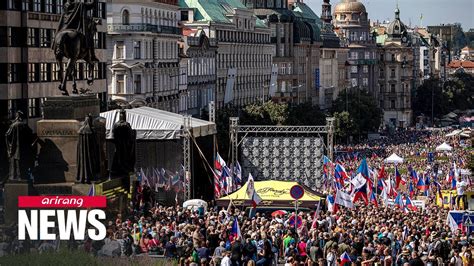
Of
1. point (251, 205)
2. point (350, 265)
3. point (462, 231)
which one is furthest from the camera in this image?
point (251, 205)

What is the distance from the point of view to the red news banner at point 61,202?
32.9 m

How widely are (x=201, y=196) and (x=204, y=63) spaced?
6266 centimetres

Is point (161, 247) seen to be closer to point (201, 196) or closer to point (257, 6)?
point (201, 196)

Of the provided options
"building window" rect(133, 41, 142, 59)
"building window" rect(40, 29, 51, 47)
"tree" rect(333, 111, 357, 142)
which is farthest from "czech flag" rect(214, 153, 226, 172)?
"tree" rect(333, 111, 357, 142)

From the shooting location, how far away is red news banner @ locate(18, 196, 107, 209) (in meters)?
32.9

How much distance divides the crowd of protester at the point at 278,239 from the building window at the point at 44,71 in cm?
2258

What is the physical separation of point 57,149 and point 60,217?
3435mm

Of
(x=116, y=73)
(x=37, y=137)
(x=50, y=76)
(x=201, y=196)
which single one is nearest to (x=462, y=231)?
(x=37, y=137)

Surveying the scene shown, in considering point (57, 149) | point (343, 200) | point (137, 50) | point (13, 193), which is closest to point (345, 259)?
point (57, 149)

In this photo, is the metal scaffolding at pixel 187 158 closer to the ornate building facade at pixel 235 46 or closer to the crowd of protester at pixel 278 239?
the crowd of protester at pixel 278 239

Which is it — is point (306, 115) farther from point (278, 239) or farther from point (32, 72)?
point (278, 239)

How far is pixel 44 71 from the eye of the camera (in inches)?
2773

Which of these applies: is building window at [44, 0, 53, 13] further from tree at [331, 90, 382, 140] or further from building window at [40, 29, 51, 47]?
tree at [331, 90, 382, 140]

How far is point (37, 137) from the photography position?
35062 millimetres
